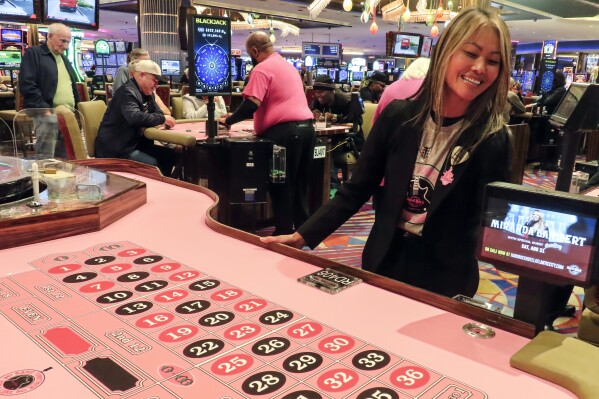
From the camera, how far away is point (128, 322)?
1097 mm

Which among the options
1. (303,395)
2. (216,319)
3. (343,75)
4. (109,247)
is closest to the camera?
(303,395)

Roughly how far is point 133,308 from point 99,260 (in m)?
0.34

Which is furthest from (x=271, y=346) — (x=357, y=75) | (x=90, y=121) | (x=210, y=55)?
(x=357, y=75)

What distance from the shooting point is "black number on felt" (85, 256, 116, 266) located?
1.42m

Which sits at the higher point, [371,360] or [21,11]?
[21,11]

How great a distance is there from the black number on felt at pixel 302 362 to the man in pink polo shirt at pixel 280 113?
306 centimetres

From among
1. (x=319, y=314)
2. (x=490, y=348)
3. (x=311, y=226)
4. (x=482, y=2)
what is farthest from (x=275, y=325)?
(x=482, y=2)

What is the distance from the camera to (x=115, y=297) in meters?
1.21

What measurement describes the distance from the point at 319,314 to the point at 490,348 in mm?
348

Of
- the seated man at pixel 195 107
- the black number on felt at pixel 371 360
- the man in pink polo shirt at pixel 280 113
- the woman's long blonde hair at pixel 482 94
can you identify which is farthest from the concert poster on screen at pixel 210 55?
the black number on felt at pixel 371 360

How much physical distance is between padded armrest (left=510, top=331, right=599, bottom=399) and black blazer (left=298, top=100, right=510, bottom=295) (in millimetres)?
611

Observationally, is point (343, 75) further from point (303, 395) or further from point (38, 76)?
point (303, 395)

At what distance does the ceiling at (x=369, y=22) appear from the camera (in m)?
14.0

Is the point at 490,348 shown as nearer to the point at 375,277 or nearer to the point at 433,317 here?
the point at 433,317
